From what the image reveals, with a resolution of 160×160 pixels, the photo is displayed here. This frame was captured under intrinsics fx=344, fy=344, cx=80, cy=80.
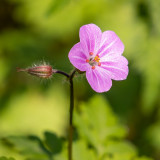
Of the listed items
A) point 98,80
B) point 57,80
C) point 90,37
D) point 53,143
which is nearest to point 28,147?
point 53,143

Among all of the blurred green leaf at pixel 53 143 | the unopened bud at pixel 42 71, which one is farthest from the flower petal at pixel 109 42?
the blurred green leaf at pixel 53 143

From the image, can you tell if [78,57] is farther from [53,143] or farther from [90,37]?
[53,143]

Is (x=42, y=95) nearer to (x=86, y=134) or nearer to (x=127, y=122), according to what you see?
(x=127, y=122)


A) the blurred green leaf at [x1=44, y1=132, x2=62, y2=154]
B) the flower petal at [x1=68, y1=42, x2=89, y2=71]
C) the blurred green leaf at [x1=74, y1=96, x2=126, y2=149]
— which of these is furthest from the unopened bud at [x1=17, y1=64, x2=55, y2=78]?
the blurred green leaf at [x1=74, y1=96, x2=126, y2=149]

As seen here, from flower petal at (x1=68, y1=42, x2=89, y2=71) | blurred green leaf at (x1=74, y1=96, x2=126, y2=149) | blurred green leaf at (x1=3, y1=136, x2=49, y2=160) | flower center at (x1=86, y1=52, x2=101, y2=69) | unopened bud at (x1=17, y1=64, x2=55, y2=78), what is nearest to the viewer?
flower petal at (x1=68, y1=42, x2=89, y2=71)

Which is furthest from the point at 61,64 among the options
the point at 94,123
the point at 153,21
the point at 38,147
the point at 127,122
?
the point at 38,147

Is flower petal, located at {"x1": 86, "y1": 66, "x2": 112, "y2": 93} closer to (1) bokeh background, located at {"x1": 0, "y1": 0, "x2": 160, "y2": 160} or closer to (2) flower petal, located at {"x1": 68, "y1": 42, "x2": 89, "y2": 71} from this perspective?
(2) flower petal, located at {"x1": 68, "y1": 42, "x2": 89, "y2": 71}
